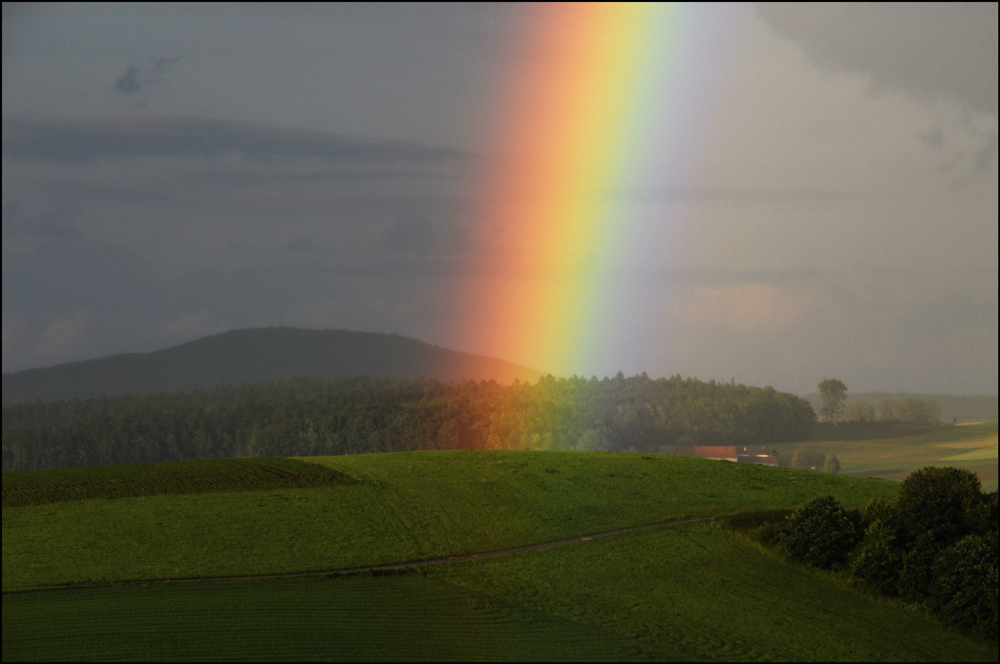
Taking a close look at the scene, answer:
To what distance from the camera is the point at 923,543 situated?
4494cm

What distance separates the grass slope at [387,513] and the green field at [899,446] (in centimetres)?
2416

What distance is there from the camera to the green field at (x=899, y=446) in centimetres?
9469

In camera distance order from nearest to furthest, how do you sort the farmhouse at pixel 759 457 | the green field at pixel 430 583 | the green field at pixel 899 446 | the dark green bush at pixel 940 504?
the green field at pixel 430 583, the dark green bush at pixel 940 504, the green field at pixel 899 446, the farmhouse at pixel 759 457

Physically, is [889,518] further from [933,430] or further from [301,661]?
[933,430]

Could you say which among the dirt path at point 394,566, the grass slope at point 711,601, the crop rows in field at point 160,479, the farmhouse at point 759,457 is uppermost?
the crop rows in field at point 160,479

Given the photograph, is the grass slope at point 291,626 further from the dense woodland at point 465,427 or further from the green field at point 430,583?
the dense woodland at point 465,427

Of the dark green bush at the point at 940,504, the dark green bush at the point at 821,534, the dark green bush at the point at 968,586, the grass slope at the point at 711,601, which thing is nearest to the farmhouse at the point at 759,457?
the dark green bush at the point at 821,534

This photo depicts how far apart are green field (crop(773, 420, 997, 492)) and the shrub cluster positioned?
27435 millimetres

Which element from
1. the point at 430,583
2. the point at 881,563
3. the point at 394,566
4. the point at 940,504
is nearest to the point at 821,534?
the point at 881,563

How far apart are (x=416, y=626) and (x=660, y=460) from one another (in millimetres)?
44380

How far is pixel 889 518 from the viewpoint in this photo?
48094 millimetres

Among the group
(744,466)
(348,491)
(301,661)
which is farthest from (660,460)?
(301,661)

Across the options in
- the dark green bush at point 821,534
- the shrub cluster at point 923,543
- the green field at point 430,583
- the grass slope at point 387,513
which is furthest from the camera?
the dark green bush at point 821,534

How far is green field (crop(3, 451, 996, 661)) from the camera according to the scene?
35.0 m
